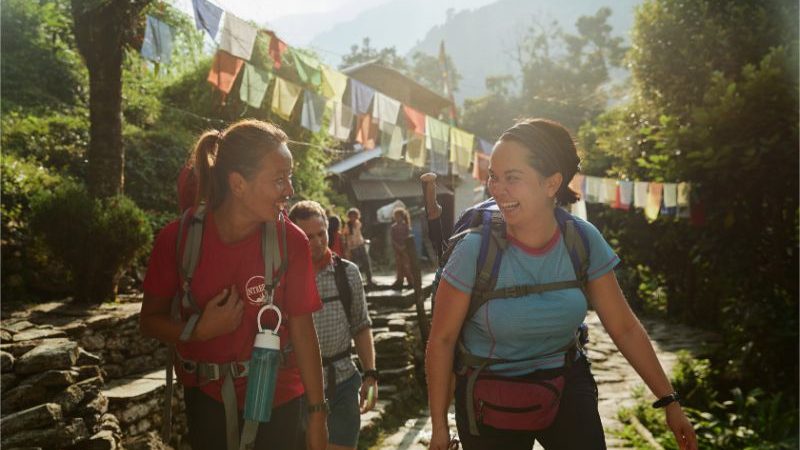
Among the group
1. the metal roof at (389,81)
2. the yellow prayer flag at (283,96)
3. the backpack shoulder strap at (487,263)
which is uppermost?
the metal roof at (389,81)

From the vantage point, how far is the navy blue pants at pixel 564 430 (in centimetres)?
261

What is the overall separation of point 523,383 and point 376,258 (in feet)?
74.4

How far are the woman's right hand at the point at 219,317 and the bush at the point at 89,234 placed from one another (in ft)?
18.1

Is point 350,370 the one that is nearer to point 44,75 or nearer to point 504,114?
point 44,75

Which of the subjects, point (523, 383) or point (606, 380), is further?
point (606, 380)

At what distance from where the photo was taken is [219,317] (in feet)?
7.88

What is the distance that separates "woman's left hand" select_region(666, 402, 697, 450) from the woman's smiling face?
0.95 m

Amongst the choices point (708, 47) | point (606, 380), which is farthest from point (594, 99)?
point (606, 380)

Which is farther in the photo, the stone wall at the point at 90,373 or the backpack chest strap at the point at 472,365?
Result: the stone wall at the point at 90,373

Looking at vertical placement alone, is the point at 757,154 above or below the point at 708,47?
below

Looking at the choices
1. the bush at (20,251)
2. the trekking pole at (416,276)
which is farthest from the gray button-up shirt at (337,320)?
the bush at (20,251)

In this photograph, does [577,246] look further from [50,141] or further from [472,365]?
[50,141]

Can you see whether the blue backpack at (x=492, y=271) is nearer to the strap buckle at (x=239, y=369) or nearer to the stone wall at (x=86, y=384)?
the strap buckle at (x=239, y=369)

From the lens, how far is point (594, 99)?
156 ft
